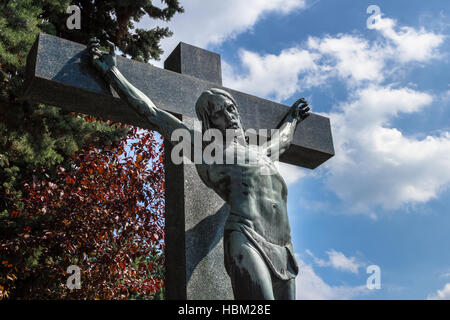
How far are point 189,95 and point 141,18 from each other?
8215 mm

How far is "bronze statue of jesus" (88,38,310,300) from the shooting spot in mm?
2994

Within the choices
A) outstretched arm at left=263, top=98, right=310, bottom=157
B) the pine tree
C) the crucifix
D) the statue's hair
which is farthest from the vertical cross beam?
the pine tree

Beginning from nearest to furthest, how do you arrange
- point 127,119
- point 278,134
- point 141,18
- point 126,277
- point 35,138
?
point 127,119 < point 278,134 < point 35,138 < point 126,277 < point 141,18

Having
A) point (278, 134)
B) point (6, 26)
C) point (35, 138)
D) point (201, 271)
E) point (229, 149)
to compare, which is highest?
point (6, 26)

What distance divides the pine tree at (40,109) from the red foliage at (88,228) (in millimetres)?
277

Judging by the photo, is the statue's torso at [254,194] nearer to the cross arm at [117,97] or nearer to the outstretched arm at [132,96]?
the outstretched arm at [132,96]

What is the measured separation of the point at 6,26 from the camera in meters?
7.42

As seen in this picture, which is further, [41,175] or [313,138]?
[41,175]

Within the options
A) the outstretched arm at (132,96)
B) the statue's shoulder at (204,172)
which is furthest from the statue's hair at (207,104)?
the statue's shoulder at (204,172)

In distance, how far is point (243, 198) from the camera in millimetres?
3238

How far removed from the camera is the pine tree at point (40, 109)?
7.54 m

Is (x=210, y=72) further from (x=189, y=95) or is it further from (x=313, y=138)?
(x=313, y=138)

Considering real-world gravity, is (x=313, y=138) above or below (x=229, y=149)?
above
